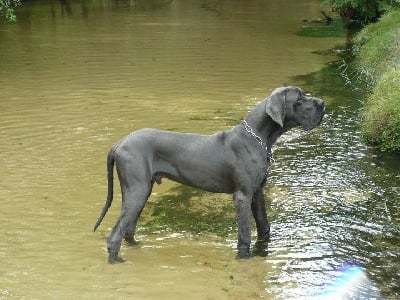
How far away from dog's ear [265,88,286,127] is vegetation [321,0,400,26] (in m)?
21.7

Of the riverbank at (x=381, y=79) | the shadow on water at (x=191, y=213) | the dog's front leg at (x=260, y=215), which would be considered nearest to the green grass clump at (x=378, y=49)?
the riverbank at (x=381, y=79)

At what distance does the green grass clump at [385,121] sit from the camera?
10.4 m

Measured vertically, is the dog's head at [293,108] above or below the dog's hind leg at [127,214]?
above

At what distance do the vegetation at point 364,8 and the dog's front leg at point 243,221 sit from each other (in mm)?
22121

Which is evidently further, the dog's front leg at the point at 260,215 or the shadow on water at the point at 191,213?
the shadow on water at the point at 191,213

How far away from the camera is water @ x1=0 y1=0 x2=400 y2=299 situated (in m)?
6.29

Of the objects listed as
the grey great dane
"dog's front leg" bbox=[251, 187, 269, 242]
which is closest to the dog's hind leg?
the grey great dane

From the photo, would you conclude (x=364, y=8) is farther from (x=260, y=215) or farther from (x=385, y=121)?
(x=260, y=215)

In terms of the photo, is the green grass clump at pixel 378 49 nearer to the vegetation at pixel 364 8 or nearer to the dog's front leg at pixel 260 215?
the vegetation at pixel 364 8

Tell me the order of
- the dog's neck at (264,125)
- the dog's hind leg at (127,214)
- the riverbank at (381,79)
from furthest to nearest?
1. the riverbank at (381,79)
2. the dog's neck at (264,125)
3. the dog's hind leg at (127,214)

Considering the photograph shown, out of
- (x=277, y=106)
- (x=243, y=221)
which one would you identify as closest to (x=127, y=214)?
(x=243, y=221)

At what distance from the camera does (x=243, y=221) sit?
665 cm

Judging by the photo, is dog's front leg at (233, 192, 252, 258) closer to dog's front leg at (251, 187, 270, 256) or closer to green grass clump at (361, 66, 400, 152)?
dog's front leg at (251, 187, 270, 256)

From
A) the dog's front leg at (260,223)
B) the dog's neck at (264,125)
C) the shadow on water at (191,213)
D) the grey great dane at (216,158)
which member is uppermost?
the dog's neck at (264,125)
